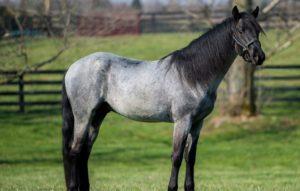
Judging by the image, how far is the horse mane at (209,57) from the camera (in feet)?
27.7

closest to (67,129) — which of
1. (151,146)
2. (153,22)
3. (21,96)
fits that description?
(151,146)

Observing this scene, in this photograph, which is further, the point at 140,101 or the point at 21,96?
the point at 21,96

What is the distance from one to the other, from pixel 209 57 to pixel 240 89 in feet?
44.0

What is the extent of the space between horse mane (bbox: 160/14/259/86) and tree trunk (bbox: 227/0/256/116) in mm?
13204

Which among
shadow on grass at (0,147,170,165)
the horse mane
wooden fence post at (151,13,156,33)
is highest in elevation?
the horse mane

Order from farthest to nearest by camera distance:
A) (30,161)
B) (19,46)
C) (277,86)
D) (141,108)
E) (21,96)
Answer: (277,86), (21,96), (30,161), (19,46), (141,108)

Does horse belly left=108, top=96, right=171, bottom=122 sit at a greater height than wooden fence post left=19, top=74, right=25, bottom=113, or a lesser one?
greater

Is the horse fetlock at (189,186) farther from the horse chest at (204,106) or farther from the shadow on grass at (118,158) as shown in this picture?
the shadow on grass at (118,158)

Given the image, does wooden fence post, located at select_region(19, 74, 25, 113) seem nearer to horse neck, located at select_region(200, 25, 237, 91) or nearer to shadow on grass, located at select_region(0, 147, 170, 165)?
shadow on grass, located at select_region(0, 147, 170, 165)

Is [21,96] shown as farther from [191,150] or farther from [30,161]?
[191,150]

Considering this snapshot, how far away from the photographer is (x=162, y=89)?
8477mm

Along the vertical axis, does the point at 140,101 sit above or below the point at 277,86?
above

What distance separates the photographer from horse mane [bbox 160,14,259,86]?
8430 mm

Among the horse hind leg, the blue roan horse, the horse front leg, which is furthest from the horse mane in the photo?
the horse hind leg
